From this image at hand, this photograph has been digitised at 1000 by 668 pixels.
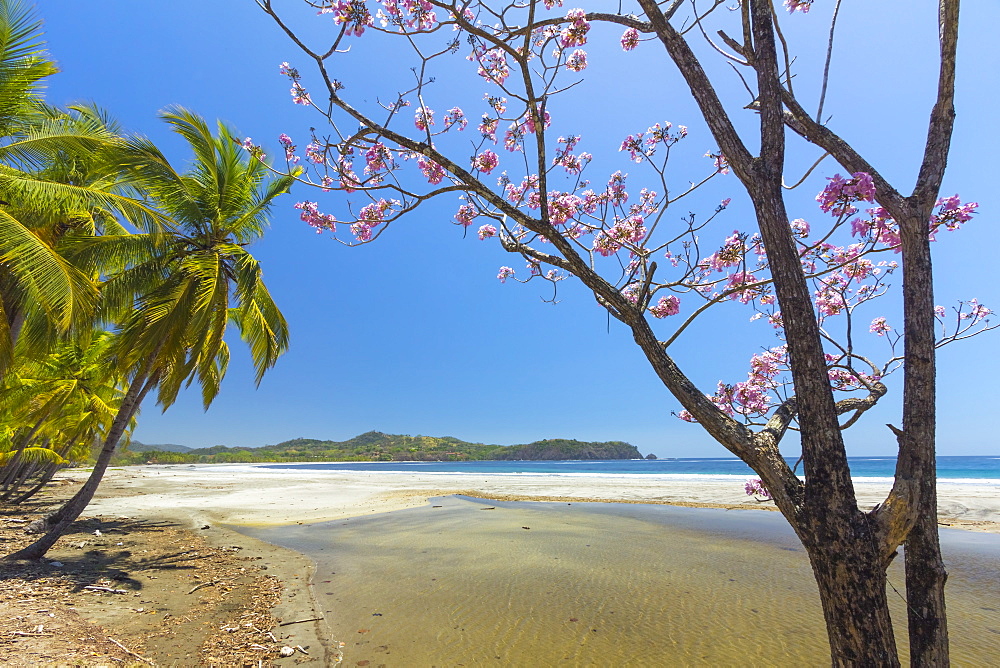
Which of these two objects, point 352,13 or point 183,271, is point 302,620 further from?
point 183,271

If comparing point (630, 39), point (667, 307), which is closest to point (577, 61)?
point (630, 39)

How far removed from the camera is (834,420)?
235 cm

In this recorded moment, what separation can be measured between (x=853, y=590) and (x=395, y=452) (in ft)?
438

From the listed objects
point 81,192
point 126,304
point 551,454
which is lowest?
point 551,454

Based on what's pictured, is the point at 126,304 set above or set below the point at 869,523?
above

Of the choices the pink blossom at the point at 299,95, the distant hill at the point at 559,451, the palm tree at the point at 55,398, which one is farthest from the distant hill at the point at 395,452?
the pink blossom at the point at 299,95

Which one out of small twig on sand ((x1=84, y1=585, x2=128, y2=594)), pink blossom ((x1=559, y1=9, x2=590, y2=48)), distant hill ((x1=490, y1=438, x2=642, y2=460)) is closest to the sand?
small twig on sand ((x1=84, y1=585, x2=128, y2=594))

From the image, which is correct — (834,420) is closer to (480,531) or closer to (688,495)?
(480,531)

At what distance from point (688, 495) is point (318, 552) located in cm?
1702

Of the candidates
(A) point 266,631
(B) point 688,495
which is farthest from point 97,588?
(B) point 688,495

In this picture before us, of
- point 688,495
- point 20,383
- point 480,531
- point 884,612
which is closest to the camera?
point 884,612

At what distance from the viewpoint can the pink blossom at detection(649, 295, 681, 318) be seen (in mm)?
4672

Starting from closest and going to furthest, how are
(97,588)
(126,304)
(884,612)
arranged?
(884,612) → (97,588) → (126,304)

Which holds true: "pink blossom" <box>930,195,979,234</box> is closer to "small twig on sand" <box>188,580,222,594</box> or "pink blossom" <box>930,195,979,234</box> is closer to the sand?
the sand
